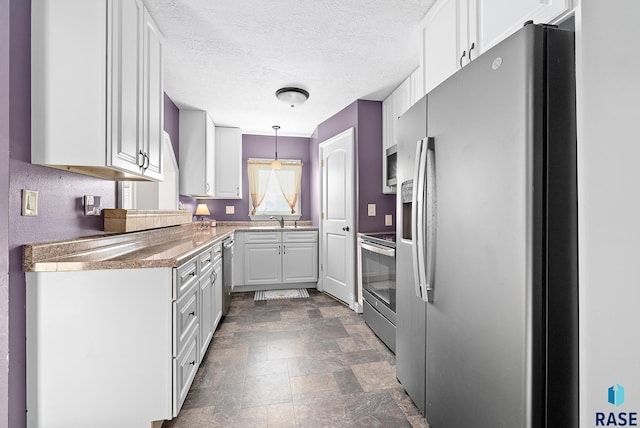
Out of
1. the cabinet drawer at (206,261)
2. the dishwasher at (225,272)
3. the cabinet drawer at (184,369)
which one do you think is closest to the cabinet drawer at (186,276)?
the cabinet drawer at (206,261)

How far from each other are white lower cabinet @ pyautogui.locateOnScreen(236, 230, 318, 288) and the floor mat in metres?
0.13

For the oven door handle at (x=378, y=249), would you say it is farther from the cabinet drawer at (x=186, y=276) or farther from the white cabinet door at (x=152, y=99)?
the white cabinet door at (x=152, y=99)

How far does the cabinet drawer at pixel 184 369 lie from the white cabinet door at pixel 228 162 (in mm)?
2889

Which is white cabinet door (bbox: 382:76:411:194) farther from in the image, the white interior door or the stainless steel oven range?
the stainless steel oven range

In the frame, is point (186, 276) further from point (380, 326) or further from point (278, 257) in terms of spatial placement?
point (278, 257)

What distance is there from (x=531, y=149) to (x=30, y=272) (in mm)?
2056

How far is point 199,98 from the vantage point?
3.40 meters

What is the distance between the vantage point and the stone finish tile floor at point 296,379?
1.61 m

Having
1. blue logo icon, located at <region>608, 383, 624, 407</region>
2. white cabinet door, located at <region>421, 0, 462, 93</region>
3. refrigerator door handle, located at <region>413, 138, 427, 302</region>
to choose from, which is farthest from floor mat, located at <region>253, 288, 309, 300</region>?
blue logo icon, located at <region>608, 383, 624, 407</region>

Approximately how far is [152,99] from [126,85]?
1.18 feet

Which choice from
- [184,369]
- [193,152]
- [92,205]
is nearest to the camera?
[184,369]

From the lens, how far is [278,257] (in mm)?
4305

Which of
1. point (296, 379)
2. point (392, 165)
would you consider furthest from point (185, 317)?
point (392, 165)

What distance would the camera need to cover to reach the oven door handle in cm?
232
